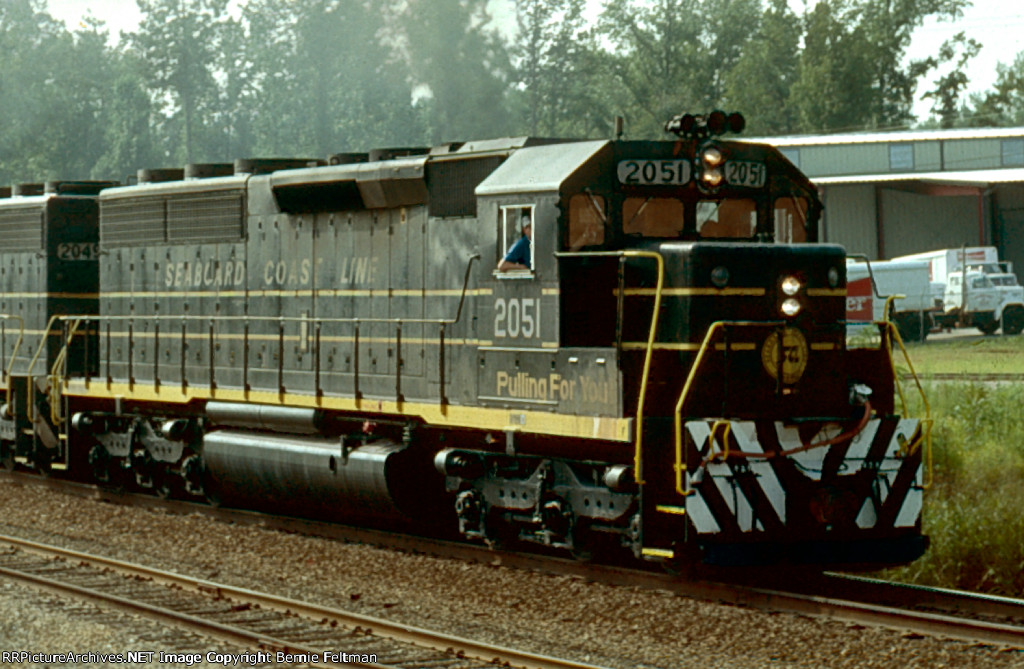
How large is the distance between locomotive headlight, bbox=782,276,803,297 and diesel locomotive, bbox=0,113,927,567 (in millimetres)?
15

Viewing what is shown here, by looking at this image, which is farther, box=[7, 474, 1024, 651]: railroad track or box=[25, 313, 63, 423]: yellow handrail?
box=[25, 313, 63, 423]: yellow handrail

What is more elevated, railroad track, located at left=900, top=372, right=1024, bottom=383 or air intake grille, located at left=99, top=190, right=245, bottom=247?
air intake grille, located at left=99, top=190, right=245, bottom=247

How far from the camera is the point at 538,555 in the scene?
10461 millimetres

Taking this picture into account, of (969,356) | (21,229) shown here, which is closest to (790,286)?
(21,229)

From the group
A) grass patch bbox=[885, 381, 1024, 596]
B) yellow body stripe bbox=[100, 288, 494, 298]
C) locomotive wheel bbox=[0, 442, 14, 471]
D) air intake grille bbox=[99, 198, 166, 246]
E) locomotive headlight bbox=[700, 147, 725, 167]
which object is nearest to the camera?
locomotive headlight bbox=[700, 147, 725, 167]

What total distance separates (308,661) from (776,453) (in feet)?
10.8

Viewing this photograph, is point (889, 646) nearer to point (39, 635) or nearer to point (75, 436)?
point (39, 635)

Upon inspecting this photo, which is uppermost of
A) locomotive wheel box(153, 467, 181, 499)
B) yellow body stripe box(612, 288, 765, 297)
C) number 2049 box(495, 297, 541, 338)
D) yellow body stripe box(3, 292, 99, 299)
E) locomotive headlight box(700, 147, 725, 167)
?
locomotive headlight box(700, 147, 725, 167)

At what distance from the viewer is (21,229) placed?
53.3ft

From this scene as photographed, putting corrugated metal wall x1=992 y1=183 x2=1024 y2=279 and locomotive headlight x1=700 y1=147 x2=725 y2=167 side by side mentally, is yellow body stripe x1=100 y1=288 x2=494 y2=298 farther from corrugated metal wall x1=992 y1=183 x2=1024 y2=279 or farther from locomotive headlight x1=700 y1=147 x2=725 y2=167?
corrugated metal wall x1=992 y1=183 x2=1024 y2=279

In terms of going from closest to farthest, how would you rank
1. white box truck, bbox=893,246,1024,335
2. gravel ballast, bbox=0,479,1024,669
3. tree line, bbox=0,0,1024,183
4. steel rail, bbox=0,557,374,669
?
gravel ballast, bbox=0,479,1024,669
steel rail, bbox=0,557,374,669
white box truck, bbox=893,246,1024,335
tree line, bbox=0,0,1024,183

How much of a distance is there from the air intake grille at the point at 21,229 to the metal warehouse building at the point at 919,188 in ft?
107

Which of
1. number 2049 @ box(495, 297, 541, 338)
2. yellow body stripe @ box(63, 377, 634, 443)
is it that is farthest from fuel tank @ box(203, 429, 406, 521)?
number 2049 @ box(495, 297, 541, 338)

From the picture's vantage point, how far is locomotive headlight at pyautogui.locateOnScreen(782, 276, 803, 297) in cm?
930
